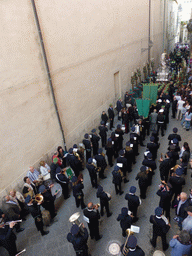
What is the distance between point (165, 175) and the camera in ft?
23.0

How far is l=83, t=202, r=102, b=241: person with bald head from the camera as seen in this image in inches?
194

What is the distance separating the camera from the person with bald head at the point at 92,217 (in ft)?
16.1

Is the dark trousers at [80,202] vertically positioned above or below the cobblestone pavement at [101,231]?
above

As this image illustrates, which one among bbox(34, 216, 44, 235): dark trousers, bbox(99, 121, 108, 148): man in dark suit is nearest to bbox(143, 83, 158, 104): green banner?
bbox(99, 121, 108, 148): man in dark suit

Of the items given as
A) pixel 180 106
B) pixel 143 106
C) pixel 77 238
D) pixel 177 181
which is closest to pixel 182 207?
pixel 177 181

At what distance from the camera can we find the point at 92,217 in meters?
4.94

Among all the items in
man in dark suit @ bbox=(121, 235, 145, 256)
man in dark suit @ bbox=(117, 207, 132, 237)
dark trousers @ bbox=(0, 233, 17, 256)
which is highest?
man in dark suit @ bbox=(121, 235, 145, 256)

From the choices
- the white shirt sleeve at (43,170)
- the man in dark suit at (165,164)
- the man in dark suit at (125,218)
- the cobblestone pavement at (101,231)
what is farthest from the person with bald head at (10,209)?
the man in dark suit at (165,164)

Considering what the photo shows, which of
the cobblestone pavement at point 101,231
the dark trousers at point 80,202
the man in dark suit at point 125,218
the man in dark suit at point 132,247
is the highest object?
the man in dark suit at point 132,247

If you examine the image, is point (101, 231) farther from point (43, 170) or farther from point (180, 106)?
point (180, 106)

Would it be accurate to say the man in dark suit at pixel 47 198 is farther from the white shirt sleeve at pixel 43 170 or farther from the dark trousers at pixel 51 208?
the white shirt sleeve at pixel 43 170

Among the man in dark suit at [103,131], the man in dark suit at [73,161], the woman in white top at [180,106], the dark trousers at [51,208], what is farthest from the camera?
the woman in white top at [180,106]

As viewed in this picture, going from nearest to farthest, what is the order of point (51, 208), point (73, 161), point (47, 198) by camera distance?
point (47, 198) < point (51, 208) < point (73, 161)

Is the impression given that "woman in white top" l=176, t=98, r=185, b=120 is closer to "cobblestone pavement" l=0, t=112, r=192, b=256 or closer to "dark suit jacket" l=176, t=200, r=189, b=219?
"cobblestone pavement" l=0, t=112, r=192, b=256
